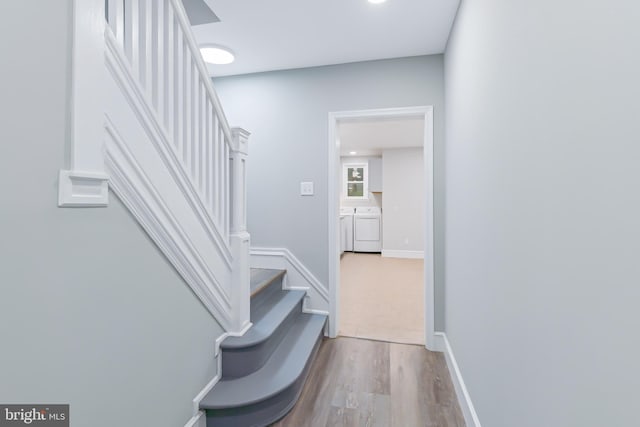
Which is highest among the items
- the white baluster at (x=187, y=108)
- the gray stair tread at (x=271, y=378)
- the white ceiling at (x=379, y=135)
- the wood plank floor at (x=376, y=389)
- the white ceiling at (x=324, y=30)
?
the white ceiling at (x=379, y=135)

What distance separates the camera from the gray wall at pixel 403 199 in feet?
20.9

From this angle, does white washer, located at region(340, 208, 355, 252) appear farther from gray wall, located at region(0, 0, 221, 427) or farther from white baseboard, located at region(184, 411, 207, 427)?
gray wall, located at region(0, 0, 221, 427)

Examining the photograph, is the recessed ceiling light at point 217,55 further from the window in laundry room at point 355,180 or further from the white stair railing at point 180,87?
the window in laundry room at point 355,180

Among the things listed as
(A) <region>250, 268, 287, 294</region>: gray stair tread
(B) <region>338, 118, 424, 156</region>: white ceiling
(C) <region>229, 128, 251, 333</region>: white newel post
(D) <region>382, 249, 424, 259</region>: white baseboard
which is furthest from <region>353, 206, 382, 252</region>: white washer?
(C) <region>229, 128, 251, 333</region>: white newel post

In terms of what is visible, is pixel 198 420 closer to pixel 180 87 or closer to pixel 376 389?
pixel 376 389

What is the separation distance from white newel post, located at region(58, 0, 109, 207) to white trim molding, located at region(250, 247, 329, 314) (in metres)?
1.89

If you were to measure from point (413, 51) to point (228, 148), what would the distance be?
5.83 feet

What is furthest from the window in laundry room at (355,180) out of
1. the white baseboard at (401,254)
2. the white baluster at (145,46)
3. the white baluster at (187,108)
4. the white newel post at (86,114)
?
the white newel post at (86,114)

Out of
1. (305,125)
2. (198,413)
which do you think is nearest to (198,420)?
(198,413)

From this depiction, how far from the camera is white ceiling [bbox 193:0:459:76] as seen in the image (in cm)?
192

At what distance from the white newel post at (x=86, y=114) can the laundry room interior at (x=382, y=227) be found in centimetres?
242

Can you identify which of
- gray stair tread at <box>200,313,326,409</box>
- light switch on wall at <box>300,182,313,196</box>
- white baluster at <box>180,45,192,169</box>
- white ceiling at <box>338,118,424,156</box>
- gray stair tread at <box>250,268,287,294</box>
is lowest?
gray stair tread at <box>200,313,326,409</box>

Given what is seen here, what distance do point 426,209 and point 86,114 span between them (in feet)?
7.69

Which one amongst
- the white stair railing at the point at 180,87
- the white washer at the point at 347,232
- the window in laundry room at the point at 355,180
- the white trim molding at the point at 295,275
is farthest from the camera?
the window in laundry room at the point at 355,180
